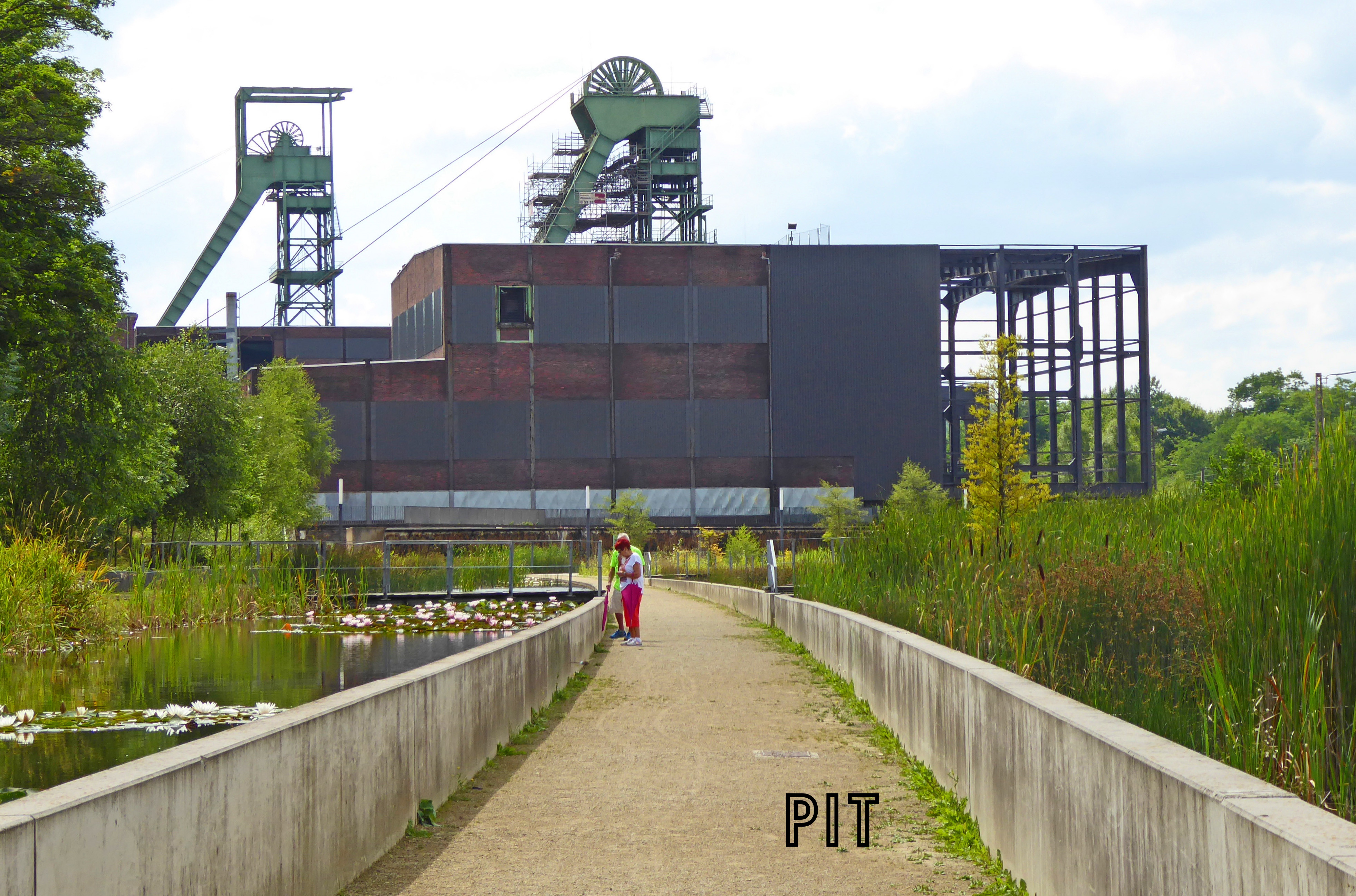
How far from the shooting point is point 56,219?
102 feet

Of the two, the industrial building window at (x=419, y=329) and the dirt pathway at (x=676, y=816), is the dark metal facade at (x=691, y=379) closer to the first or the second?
the industrial building window at (x=419, y=329)

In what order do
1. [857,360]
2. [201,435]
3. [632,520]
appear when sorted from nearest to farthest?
[201,435] < [632,520] < [857,360]

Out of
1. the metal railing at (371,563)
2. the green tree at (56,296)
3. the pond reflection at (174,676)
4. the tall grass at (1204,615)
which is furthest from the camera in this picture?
the green tree at (56,296)

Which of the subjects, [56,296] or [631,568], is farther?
[56,296]

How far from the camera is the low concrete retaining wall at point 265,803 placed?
12.7ft

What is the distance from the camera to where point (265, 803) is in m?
5.21

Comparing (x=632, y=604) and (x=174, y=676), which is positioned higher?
(x=632, y=604)

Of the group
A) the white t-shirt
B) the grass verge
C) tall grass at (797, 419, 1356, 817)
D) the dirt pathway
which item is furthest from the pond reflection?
tall grass at (797, 419, 1356, 817)

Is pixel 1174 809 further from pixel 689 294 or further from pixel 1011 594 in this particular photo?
pixel 689 294

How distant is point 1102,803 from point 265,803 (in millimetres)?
3285

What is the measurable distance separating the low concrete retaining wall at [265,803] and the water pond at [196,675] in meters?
1.97

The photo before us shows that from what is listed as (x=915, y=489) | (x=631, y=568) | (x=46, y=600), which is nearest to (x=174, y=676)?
(x=46, y=600)

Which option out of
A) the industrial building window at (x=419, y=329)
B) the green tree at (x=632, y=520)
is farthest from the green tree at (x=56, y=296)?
the industrial building window at (x=419, y=329)

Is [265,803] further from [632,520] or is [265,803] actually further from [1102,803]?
[632,520]
